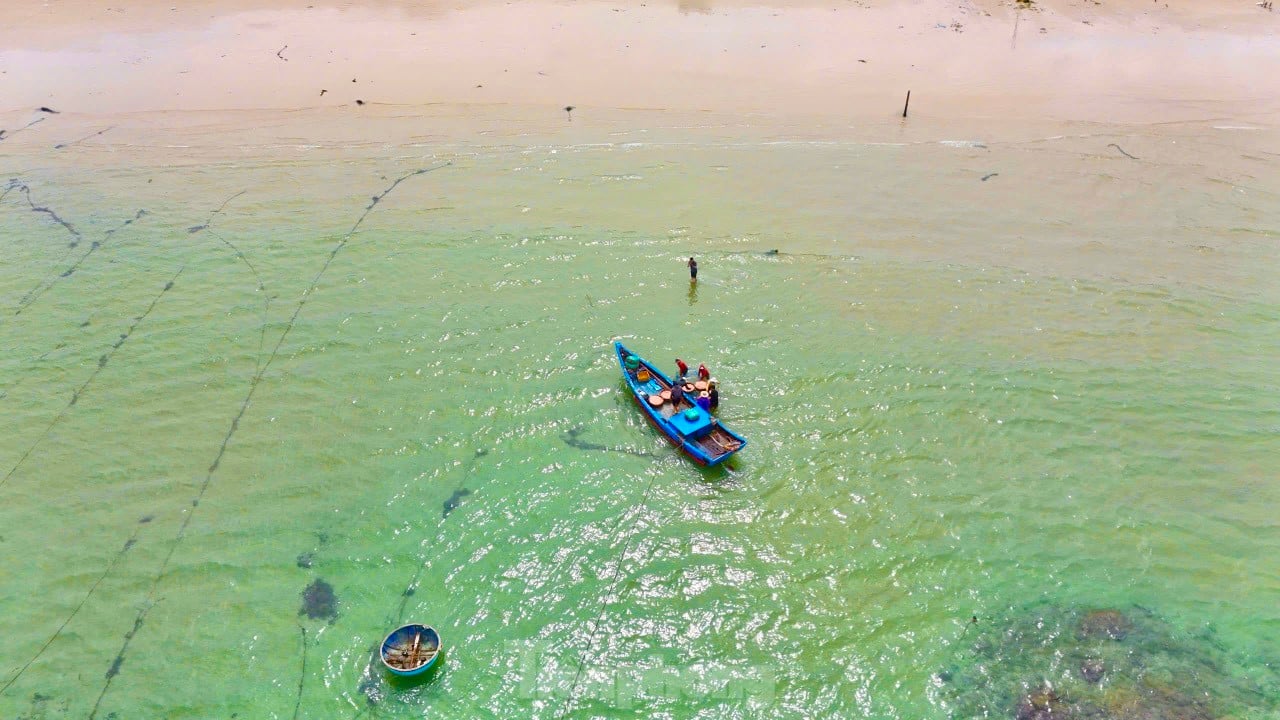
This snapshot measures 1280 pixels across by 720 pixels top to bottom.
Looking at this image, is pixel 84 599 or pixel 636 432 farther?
pixel 636 432

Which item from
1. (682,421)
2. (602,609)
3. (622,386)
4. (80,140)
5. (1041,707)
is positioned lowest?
(1041,707)

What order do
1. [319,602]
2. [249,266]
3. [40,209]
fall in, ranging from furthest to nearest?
[40,209]
[249,266]
[319,602]

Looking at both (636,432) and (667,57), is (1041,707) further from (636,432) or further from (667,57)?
(667,57)

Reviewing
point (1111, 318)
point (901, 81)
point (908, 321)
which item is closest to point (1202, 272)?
point (1111, 318)

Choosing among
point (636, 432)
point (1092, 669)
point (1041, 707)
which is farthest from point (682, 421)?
point (1092, 669)

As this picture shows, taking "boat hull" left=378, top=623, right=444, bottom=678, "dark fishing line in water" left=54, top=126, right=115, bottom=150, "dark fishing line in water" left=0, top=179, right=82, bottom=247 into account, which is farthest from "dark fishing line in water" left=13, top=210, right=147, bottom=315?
"boat hull" left=378, top=623, right=444, bottom=678

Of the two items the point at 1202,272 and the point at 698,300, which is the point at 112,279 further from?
the point at 1202,272

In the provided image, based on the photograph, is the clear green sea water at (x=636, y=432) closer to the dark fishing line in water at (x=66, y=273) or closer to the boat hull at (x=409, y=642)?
the dark fishing line in water at (x=66, y=273)
